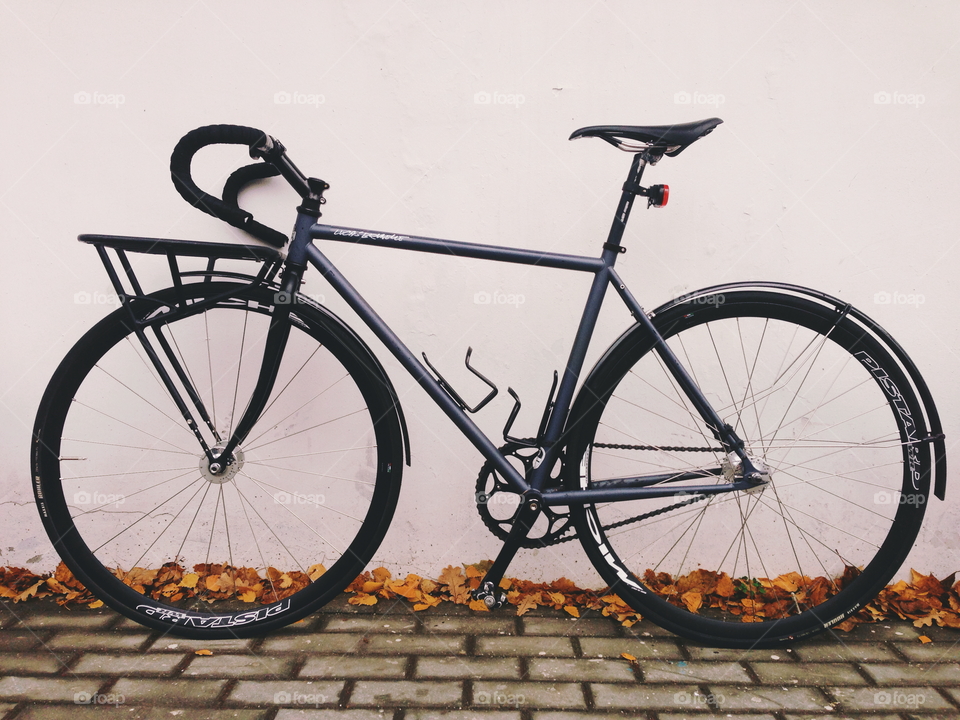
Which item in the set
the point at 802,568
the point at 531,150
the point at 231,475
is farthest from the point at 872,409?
the point at 231,475

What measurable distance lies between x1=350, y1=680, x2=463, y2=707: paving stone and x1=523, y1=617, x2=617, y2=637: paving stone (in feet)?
1.32

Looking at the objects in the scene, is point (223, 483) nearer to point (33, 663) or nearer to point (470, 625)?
point (33, 663)

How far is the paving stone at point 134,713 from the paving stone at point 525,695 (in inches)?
24.7

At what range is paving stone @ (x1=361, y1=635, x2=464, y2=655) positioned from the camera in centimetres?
195

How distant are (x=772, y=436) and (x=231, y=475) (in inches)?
78.7

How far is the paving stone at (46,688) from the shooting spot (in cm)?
171

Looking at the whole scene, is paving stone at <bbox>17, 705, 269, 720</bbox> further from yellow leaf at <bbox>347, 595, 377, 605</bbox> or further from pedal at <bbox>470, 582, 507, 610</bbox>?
pedal at <bbox>470, 582, 507, 610</bbox>

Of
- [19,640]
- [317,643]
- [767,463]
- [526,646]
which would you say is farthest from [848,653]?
[19,640]

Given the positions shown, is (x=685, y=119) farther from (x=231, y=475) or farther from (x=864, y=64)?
(x=231, y=475)

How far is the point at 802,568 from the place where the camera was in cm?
233

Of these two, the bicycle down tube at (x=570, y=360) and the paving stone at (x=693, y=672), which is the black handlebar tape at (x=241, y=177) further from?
the paving stone at (x=693, y=672)

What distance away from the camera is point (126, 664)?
1866mm

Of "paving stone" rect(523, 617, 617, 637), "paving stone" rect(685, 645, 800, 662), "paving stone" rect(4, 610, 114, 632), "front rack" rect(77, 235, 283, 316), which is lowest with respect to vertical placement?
"paving stone" rect(4, 610, 114, 632)

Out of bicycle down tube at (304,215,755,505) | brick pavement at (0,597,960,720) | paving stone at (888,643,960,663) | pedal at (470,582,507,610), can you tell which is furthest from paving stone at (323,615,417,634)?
paving stone at (888,643,960,663)
